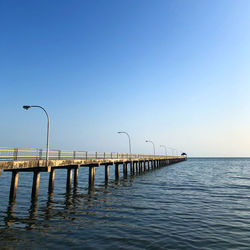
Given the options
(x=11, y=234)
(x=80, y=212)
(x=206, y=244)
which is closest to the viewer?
(x=206, y=244)

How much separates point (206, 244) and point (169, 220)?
12.1 ft

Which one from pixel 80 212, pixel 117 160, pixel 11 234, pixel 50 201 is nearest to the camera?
Answer: pixel 11 234

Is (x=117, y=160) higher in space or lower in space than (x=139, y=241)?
higher

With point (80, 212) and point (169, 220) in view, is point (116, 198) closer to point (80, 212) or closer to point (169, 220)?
point (80, 212)

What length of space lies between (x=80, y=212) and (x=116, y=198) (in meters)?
5.39

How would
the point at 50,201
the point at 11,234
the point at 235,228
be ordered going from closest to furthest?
1. the point at 11,234
2. the point at 235,228
3. the point at 50,201

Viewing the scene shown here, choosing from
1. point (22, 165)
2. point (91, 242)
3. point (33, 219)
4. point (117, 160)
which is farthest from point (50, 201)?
point (117, 160)

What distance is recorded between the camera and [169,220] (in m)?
13.2

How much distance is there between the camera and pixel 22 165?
56.5 feet

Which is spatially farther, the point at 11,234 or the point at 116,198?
the point at 116,198

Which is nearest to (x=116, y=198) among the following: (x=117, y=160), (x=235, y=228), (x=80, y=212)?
(x=80, y=212)

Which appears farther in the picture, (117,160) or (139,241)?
(117,160)

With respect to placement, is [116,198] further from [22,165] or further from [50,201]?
[22,165]

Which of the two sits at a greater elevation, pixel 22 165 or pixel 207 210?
pixel 22 165
